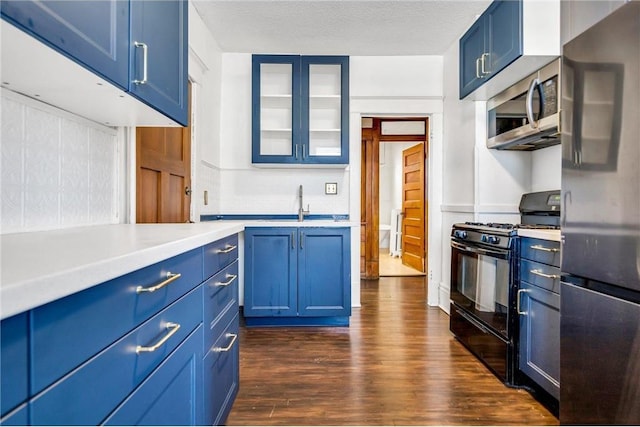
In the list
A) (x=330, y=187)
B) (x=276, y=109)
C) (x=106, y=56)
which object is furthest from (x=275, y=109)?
(x=106, y=56)

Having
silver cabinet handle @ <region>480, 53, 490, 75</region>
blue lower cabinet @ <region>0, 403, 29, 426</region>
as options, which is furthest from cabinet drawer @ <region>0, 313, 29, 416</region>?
silver cabinet handle @ <region>480, 53, 490, 75</region>

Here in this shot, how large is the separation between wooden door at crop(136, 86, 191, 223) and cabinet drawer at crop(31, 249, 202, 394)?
1226 mm

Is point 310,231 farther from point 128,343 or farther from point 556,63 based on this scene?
point 128,343

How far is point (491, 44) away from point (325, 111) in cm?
161

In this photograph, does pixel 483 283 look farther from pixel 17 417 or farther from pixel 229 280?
pixel 17 417

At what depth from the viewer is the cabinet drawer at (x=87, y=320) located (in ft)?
1.70

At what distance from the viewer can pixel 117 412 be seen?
71 cm

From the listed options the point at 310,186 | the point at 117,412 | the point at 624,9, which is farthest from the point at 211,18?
the point at 117,412

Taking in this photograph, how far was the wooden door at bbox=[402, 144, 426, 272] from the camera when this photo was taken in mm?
5195

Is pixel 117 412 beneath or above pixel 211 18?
beneath

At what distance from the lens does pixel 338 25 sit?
2.94 meters

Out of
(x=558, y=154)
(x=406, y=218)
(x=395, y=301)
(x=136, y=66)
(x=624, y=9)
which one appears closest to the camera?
(x=624, y=9)

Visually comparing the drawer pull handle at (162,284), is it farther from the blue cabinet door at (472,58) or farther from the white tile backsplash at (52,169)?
the blue cabinet door at (472,58)

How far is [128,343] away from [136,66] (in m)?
0.93
